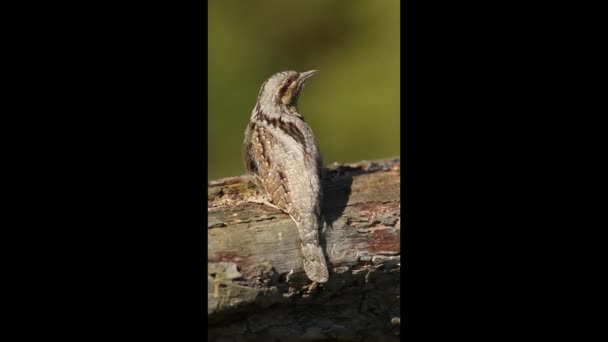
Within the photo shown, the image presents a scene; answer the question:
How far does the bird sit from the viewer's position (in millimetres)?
2953

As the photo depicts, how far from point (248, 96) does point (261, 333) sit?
309cm

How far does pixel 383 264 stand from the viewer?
9.87ft

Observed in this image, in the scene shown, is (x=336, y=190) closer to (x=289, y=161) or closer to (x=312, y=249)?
(x=289, y=161)

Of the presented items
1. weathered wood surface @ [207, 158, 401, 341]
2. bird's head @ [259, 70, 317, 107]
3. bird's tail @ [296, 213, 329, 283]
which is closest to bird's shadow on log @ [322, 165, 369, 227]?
weathered wood surface @ [207, 158, 401, 341]

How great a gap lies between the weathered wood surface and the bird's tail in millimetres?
45

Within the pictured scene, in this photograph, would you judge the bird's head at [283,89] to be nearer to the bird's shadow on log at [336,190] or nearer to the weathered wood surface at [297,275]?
the bird's shadow on log at [336,190]

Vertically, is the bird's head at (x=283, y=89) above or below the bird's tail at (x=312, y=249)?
above

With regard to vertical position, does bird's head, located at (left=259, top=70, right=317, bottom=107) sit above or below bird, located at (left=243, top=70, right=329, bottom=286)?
above

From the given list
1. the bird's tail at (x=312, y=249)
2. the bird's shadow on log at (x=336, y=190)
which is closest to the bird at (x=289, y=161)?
the bird's tail at (x=312, y=249)

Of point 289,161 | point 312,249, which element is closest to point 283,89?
point 289,161

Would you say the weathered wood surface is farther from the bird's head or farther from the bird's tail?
the bird's head

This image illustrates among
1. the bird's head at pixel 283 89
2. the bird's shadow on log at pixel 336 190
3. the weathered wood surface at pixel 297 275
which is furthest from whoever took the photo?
the bird's head at pixel 283 89

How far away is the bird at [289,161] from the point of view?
9.69 ft

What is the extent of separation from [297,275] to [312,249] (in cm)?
14
